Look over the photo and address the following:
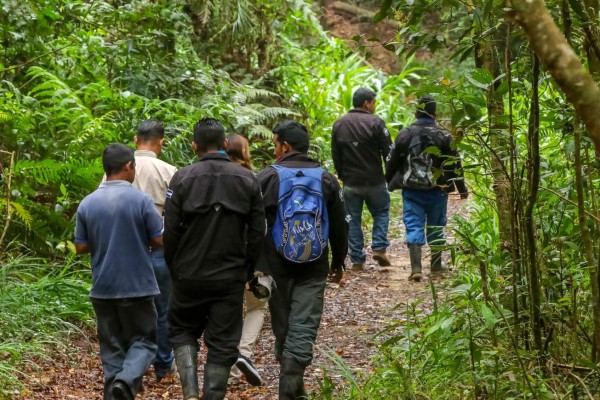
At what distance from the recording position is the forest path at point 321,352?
281 inches

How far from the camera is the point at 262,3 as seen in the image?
13547 mm

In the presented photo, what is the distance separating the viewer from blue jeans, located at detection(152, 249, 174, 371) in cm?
721

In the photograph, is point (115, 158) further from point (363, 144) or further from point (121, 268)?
point (363, 144)

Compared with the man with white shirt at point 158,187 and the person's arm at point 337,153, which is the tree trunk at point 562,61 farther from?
the person's arm at point 337,153

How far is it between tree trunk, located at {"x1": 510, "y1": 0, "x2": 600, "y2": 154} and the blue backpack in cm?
347

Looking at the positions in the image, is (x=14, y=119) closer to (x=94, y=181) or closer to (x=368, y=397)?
(x=94, y=181)

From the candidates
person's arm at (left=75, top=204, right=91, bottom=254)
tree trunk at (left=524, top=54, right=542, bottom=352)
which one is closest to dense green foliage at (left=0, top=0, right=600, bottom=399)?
tree trunk at (left=524, top=54, right=542, bottom=352)

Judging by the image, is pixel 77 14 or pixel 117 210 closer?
pixel 117 210

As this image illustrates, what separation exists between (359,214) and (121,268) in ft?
20.0

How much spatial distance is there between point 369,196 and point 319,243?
17.6ft

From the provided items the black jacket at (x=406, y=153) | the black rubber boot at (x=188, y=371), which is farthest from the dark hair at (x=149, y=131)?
the black jacket at (x=406, y=153)

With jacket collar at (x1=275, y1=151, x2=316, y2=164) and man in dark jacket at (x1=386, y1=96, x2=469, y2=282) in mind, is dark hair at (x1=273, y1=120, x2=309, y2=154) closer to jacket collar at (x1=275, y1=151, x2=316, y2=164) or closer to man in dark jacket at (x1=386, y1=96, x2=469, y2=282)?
jacket collar at (x1=275, y1=151, x2=316, y2=164)

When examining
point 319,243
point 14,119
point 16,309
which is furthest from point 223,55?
point 319,243

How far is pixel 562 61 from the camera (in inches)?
110
